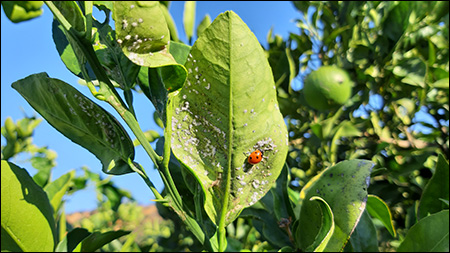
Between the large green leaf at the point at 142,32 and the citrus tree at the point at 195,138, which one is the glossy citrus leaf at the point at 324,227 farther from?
the large green leaf at the point at 142,32

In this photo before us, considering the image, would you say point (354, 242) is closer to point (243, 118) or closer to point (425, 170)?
point (243, 118)

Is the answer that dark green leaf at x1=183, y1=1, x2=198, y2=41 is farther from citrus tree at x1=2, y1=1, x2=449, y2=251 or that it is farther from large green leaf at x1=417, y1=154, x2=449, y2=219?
large green leaf at x1=417, y1=154, x2=449, y2=219

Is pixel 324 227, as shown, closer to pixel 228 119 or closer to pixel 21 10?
pixel 228 119

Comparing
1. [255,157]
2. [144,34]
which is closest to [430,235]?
[255,157]

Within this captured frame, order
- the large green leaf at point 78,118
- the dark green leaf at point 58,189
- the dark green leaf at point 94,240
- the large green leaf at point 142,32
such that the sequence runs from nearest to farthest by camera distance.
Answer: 1. the large green leaf at point 142,32
2. the large green leaf at point 78,118
3. the dark green leaf at point 94,240
4. the dark green leaf at point 58,189

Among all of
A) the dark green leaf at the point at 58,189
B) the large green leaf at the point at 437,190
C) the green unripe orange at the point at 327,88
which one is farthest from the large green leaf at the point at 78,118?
the green unripe orange at the point at 327,88

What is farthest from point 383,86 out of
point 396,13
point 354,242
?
point 354,242
